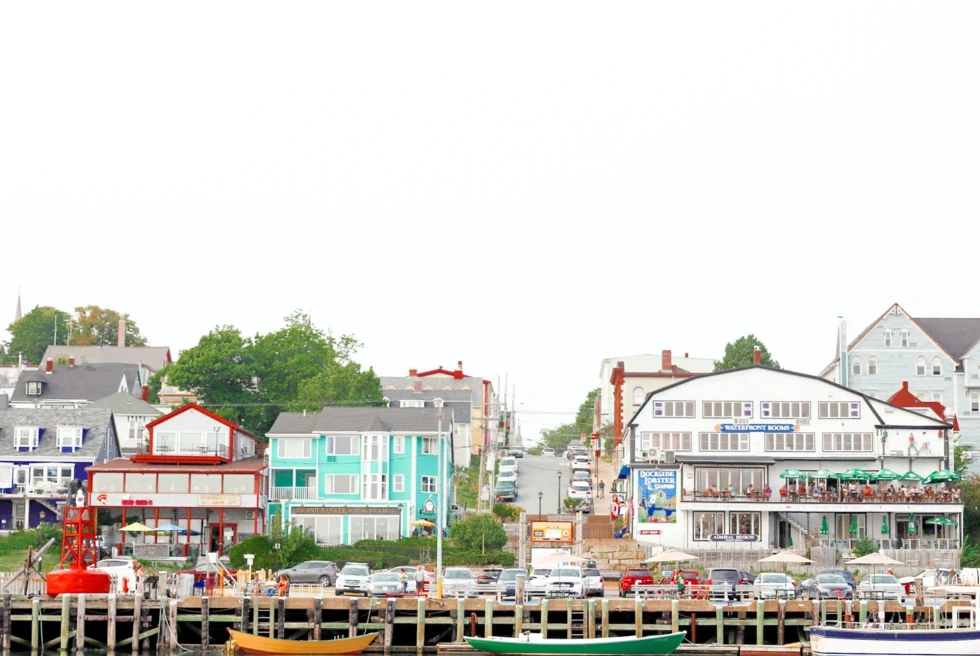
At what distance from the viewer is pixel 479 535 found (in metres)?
75.4

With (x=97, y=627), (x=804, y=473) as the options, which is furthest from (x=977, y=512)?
(x=97, y=627)

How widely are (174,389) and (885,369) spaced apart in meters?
55.8

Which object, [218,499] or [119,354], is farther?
[119,354]

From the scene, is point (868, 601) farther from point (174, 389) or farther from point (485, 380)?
point (485, 380)

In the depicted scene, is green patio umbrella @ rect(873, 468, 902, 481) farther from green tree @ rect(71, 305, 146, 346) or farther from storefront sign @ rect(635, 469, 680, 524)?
green tree @ rect(71, 305, 146, 346)

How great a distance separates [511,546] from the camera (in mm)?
77688

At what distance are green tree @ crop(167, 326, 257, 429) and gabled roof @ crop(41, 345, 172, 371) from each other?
3542 centimetres

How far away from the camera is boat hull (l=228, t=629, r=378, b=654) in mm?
51156

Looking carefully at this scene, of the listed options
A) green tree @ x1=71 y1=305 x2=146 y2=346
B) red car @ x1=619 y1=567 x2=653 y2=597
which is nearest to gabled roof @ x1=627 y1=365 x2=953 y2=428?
red car @ x1=619 y1=567 x2=653 y2=597

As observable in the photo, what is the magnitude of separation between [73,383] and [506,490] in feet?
130

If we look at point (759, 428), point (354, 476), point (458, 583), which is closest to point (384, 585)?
point (458, 583)

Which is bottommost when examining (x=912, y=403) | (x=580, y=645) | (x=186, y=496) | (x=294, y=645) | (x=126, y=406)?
(x=294, y=645)

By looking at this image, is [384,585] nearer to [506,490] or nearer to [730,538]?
[730,538]

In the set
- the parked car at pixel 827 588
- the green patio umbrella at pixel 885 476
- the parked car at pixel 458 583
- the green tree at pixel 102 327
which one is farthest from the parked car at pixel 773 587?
the green tree at pixel 102 327
